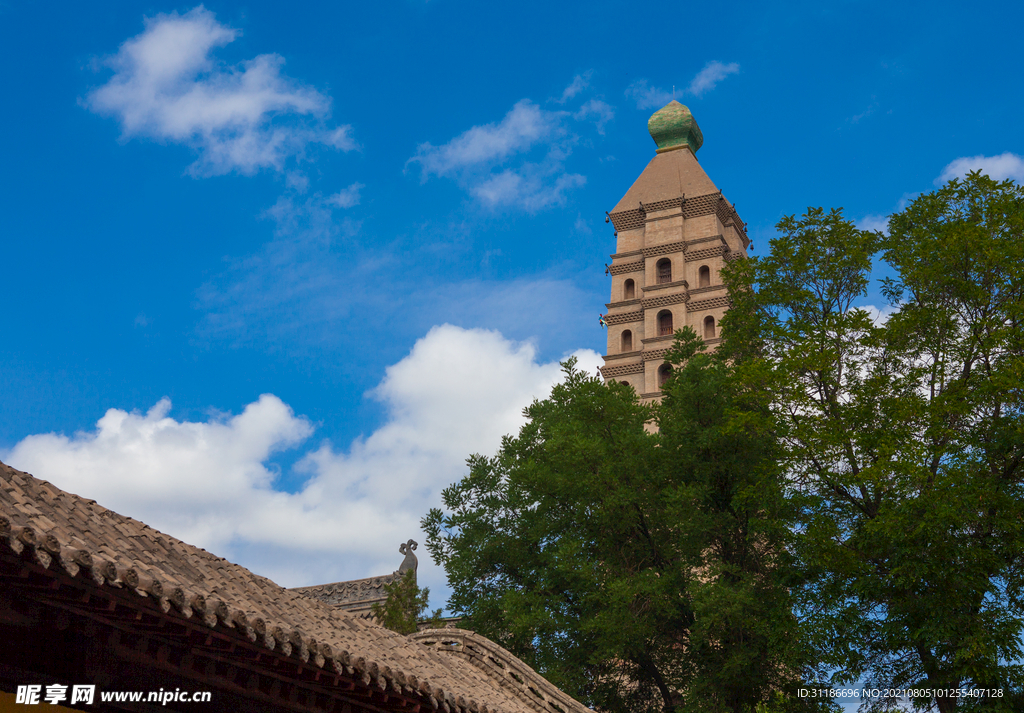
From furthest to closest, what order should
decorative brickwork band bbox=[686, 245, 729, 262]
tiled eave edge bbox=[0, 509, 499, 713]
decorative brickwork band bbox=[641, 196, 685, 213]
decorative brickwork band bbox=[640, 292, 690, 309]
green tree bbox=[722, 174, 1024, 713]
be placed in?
decorative brickwork band bbox=[641, 196, 685, 213] → decorative brickwork band bbox=[686, 245, 729, 262] → decorative brickwork band bbox=[640, 292, 690, 309] → green tree bbox=[722, 174, 1024, 713] → tiled eave edge bbox=[0, 509, 499, 713]

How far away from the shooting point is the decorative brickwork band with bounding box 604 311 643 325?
39191 mm

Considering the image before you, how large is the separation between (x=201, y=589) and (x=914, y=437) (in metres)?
11.8

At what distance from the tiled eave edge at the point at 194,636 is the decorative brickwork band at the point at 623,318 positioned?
1250 inches

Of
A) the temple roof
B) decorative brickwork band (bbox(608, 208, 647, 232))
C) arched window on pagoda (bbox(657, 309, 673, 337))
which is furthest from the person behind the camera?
decorative brickwork band (bbox(608, 208, 647, 232))

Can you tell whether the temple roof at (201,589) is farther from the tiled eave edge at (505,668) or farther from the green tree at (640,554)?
the green tree at (640,554)

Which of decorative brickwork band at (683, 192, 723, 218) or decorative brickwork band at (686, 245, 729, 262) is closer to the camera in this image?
decorative brickwork band at (686, 245, 729, 262)

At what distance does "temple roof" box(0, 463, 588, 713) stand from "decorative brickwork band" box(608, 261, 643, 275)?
2885 centimetres

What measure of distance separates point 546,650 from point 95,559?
46.3ft

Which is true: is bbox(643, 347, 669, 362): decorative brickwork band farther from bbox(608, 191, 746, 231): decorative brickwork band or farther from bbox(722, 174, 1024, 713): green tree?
bbox(722, 174, 1024, 713): green tree

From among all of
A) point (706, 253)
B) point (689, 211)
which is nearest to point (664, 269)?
point (706, 253)

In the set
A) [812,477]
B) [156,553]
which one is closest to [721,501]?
Answer: [812,477]

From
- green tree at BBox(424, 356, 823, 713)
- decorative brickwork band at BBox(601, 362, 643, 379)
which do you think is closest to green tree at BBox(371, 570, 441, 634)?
green tree at BBox(424, 356, 823, 713)

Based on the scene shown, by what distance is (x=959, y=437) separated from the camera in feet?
46.8

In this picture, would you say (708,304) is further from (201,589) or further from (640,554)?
(201,589)
